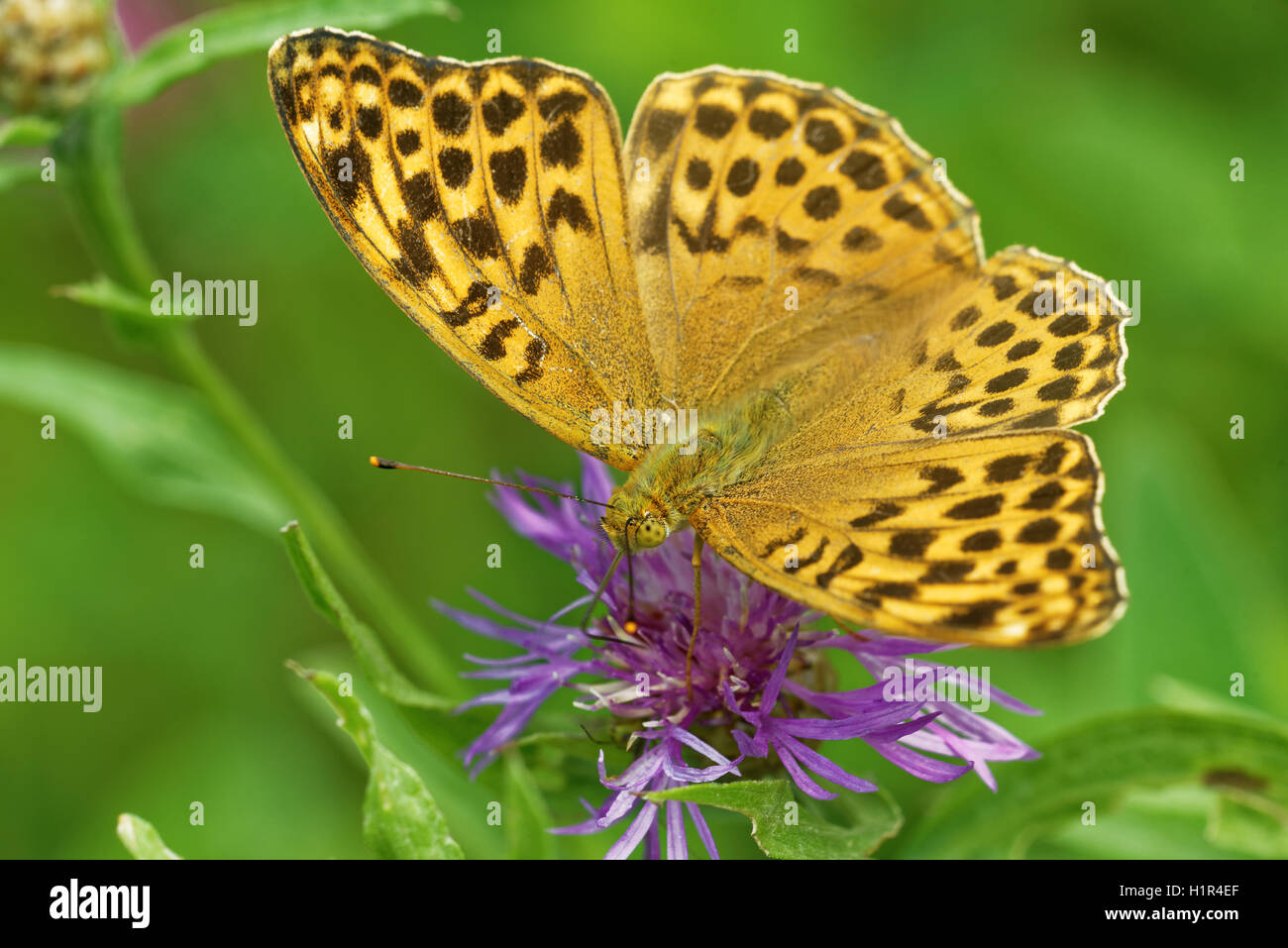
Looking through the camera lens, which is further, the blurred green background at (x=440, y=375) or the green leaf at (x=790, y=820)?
the blurred green background at (x=440, y=375)

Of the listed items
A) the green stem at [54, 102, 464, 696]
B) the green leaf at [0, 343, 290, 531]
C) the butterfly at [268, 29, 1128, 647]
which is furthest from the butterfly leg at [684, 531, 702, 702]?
the green leaf at [0, 343, 290, 531]

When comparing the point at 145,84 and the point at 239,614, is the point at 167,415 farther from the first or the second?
the point at 239,614

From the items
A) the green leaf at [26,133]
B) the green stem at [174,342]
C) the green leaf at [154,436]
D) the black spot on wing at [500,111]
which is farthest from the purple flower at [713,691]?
the green leaf at [26,133]

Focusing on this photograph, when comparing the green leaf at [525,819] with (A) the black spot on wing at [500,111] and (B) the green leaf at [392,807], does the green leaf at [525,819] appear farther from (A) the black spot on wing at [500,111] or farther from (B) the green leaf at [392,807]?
(A) the black spot on wing at [500,111]

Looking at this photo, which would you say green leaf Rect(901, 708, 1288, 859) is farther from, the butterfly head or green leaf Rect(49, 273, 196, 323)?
green leaf Rect(49, 273, 196, 323)

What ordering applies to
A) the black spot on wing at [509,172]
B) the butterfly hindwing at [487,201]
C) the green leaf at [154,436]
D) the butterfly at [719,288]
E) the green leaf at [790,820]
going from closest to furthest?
the green leaf at [790,820] < the butterfly at [719,288] < the butterfly hindwing at [487,201] < the black spot on wing at [509,172] < the green leaf at [154,436]

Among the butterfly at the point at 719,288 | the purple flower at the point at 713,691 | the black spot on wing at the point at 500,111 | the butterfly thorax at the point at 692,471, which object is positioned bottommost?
the purple flower at the point at 713,691

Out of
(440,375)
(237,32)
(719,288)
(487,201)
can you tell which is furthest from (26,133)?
(440,375)
